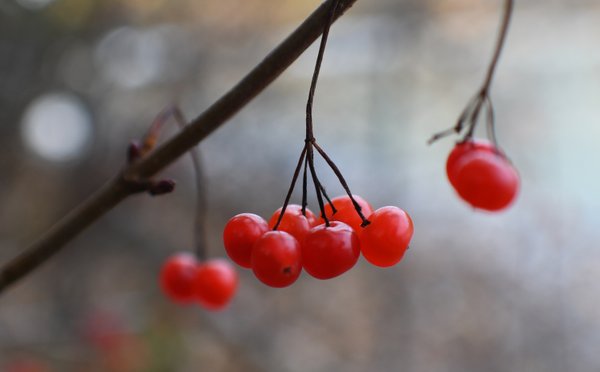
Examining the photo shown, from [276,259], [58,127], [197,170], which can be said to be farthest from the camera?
[58,127]

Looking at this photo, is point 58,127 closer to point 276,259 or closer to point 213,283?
point 213,283

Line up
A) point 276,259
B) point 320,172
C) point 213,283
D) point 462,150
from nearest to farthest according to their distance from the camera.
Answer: point 276,259, point 462,150, point 213,283, point 320,172

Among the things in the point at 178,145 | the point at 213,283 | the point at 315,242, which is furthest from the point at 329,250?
the point at 213,283

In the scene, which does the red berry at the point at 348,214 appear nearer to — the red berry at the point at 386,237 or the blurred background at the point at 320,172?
the red berry at the point at 386,237

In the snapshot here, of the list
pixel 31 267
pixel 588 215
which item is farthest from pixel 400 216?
pixel 588 215

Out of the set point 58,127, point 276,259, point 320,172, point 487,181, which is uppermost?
point 320,172

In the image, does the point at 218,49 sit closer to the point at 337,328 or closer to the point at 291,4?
the point at 291,4

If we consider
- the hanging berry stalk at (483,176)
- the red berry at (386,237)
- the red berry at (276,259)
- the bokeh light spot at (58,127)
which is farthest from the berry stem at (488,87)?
the bokeh light spot at (58,127)
